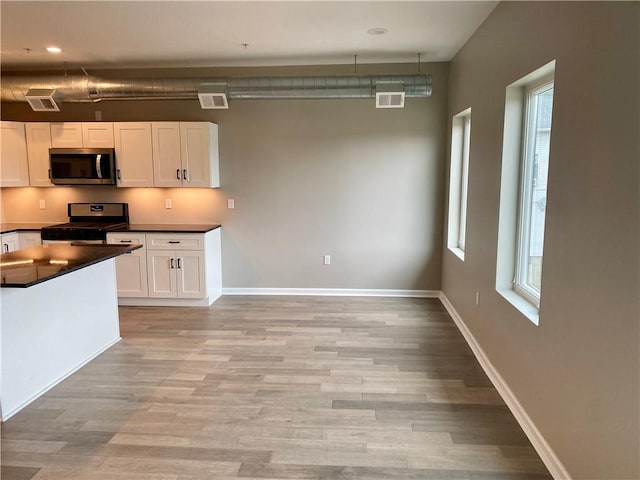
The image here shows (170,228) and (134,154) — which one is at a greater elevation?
(134,154)

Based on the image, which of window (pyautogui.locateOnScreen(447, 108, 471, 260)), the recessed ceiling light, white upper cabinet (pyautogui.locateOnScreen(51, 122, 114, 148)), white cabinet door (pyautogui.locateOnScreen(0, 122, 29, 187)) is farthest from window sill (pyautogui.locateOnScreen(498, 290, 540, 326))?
white cabinet door (pyautogui.locateOnScreen(0, 122, 29, 187))

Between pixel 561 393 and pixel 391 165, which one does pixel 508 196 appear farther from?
pixel 391 165

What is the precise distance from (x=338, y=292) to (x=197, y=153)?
2457 mm

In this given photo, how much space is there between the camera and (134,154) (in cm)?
520

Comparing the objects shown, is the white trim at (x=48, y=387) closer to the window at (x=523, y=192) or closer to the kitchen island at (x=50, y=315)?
the kitchen island at (x=50, y=315)

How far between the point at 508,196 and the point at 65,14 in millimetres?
3744

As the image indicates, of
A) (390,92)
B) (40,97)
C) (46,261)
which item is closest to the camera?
(46,261)

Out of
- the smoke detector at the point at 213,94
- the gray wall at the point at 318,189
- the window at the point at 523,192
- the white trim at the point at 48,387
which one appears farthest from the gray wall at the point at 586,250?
the white trim at the point at 48,387

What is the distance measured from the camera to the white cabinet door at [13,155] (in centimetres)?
512

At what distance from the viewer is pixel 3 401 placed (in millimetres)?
2750

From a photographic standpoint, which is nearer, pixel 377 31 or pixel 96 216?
pixel 377 31

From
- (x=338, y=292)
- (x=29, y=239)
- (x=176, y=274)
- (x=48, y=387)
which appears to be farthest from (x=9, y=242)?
(x=338, y=292)

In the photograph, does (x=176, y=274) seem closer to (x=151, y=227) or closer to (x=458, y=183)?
(x=151, y=227)

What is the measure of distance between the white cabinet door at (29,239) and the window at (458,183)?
15.8 feet
